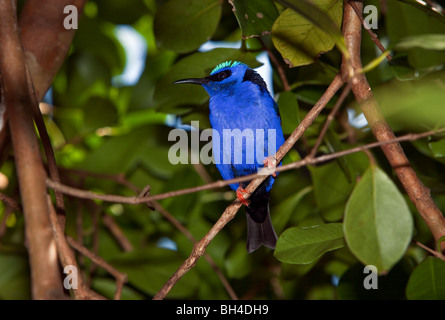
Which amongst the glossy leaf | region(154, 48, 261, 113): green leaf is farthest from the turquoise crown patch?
the glossy leaf

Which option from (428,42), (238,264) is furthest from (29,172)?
(238,264)

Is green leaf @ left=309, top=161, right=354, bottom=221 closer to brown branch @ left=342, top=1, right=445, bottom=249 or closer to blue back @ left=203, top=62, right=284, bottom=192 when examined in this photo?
blue back @ left=203, top=62, right=284, bottom=192

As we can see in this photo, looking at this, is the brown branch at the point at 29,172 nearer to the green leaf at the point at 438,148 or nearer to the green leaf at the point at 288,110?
the green leaf at the point at 288,110

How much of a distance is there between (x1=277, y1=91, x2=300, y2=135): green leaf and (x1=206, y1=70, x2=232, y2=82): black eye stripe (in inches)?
30.5

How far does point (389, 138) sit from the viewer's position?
220 centimetres

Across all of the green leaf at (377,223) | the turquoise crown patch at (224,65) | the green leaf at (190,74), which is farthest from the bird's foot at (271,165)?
the turquoise crown patch at (224,65)

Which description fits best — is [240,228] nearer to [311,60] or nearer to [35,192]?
[311,60]

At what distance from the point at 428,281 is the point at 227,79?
80.2 inches

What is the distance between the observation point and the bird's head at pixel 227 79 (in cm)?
349

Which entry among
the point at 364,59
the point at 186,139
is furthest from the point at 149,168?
the point at 364,59

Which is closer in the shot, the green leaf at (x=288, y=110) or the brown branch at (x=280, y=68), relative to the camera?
the green leaf at (x=288, y=110)

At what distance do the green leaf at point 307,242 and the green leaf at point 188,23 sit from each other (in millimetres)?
1380
